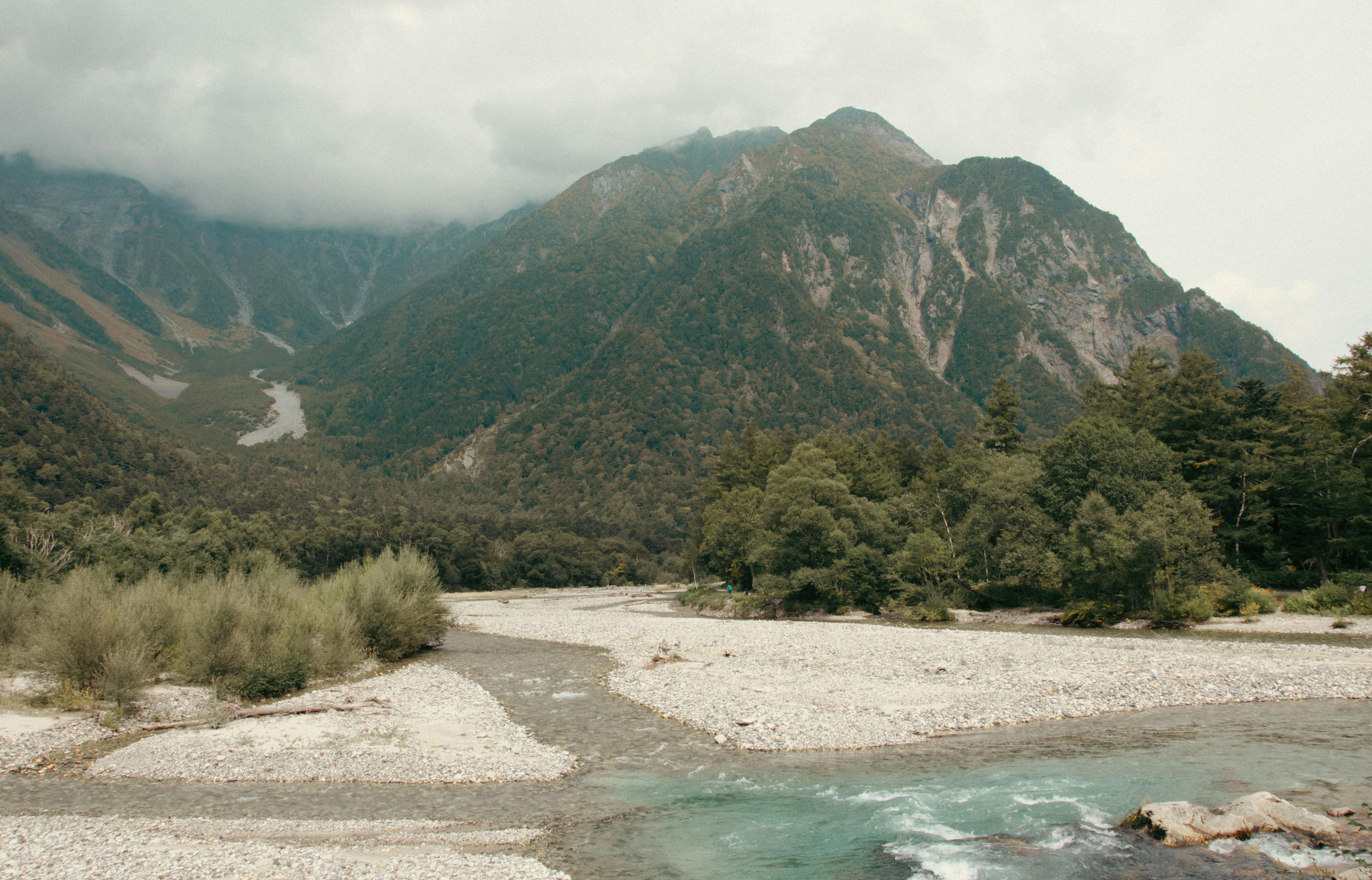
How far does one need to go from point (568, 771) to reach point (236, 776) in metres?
7.78

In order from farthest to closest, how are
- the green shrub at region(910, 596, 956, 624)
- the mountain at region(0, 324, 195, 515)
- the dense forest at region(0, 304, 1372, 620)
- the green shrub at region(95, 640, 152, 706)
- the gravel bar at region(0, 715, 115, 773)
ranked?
the mountain at region(0, 324, 195, 515) < the green shrub at region(910, 596, 956, 624) < the dense forest at region(0, 304, 1372, 620) < the green shrub at region(95, 640, 152, 706) < the gravel bar at region(0, 715, 115, 773)

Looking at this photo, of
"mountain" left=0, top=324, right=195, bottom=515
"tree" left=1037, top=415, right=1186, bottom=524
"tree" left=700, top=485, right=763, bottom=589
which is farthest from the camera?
"mountain" left=0, top=324, right=195, bottom=515

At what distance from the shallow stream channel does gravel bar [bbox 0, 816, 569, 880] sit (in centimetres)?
97

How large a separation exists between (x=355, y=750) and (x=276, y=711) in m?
5.58

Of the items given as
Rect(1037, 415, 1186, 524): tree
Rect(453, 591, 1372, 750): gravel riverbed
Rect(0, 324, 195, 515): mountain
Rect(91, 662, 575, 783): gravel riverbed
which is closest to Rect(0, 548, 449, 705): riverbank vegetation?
Rect(91, 662, 575, 783): gravel riverbed

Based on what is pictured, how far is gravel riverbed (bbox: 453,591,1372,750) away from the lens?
69.7 ft

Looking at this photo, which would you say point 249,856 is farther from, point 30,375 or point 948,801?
point 30,375

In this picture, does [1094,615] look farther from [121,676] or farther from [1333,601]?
[121,676]

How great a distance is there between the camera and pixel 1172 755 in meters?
17.0

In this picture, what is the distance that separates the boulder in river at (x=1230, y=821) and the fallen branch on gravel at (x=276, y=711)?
21274 millimetres

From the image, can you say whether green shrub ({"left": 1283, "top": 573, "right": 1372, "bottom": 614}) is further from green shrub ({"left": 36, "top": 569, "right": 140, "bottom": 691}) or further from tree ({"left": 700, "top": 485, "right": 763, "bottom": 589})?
green shrub ({"left": 36, "top": 569, "right": 140, "bottom": 691})

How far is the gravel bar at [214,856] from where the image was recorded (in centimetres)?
1083

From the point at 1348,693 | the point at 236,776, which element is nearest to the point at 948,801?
the point at 236,776

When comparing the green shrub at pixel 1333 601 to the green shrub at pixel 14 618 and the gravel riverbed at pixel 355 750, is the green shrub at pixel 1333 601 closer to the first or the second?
the gravel riverbed at pixel 355 750
